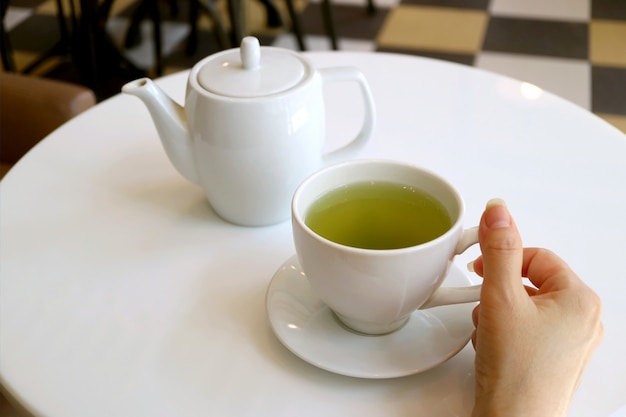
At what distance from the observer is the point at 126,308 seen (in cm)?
59

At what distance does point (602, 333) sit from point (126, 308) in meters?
0.37

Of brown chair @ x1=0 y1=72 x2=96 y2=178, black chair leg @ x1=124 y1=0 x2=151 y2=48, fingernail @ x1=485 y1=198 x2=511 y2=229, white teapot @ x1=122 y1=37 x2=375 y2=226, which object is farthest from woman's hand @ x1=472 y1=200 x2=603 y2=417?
black chair leg @ x1=124 y1=0 x2=151 y2=48

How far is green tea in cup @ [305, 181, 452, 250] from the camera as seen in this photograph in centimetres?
54

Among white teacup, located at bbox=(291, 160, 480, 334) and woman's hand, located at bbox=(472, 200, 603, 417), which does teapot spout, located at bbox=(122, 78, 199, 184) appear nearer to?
white teacup, located at bbox=(291, 160, 480, 334)

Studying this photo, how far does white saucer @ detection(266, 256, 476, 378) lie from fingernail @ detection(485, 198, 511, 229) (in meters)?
0.09

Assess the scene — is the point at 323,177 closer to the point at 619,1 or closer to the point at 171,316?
the point at 171,316

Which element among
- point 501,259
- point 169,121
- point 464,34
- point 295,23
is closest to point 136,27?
point 295,23

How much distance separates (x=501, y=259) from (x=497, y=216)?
3cm

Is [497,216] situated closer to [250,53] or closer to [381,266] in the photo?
[381,266]

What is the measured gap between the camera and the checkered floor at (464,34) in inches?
80.7

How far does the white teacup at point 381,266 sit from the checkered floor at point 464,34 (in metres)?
1.52

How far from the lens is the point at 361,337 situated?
0.55m

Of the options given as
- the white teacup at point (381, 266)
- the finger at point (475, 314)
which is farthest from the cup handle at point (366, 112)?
the finger at point (475, 314)

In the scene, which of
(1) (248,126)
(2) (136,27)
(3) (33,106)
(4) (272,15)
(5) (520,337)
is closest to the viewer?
(5) (520,337)
